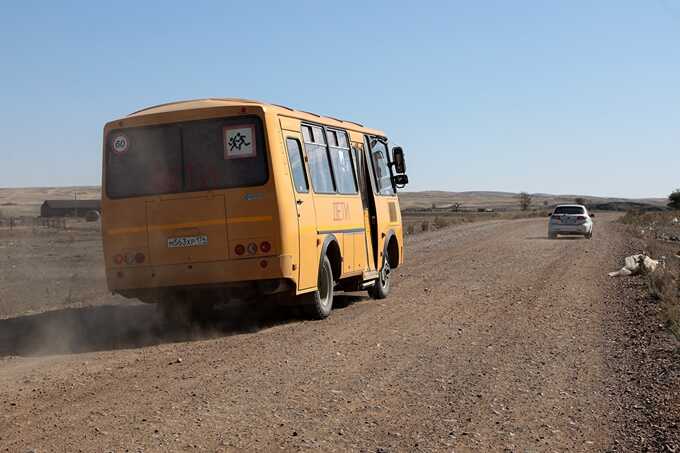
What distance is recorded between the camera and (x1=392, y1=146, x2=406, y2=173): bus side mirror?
17812 mm

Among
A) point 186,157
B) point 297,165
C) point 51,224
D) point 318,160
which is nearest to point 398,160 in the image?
point 318,160

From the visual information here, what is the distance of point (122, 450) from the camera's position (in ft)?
19.9

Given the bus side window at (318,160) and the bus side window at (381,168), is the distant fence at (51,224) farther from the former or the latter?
the bus side window at (318,160)

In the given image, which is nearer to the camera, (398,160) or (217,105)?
(217,105)

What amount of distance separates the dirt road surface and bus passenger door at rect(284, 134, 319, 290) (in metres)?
0.74

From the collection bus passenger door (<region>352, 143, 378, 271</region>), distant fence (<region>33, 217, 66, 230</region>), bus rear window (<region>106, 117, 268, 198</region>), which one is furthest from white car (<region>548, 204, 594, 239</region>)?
distant fence (<region>33, 217, 66, 230</region>)

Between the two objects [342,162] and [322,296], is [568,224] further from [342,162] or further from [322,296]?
[322,296]

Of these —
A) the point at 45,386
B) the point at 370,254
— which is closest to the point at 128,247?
the point at 45,386

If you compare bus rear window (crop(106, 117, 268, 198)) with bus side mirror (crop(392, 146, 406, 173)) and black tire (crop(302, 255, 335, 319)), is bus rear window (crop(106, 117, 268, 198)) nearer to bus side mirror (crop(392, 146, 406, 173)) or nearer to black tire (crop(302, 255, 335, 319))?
black tire (crop(302, 255, 335, 319))

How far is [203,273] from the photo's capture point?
11.8 m

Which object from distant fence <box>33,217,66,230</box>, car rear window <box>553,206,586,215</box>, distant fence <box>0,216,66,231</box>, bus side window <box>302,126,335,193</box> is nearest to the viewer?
bus side window <box>302,126,335,193</box>

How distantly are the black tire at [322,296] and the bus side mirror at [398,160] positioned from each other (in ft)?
14.6

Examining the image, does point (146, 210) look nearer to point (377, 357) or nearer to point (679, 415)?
point (377, 357)

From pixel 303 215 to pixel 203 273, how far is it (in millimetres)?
1607
